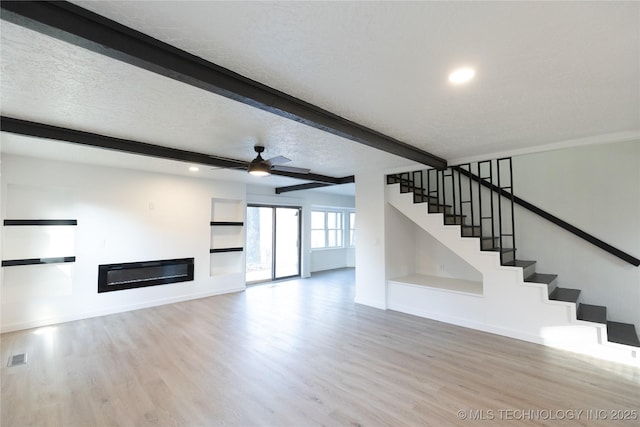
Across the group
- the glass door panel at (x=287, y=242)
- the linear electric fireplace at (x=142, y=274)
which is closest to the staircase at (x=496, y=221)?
the glass door panel at (x=287, y=242)

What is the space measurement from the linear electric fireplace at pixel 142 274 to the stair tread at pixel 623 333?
674 centimetres

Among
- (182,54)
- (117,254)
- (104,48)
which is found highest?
(182,54)

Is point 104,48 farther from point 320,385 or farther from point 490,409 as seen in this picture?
point 490,409

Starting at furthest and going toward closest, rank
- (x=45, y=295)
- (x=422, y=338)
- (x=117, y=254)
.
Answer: (x=117, y=254) → (x=45, y=295) → (x=422, y=338)

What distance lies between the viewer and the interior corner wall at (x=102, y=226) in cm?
445

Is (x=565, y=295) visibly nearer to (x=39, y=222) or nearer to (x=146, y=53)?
(x=146, y=53)

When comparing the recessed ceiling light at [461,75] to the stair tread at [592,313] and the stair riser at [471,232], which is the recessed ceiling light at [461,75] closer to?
the stair riser at [471,232]

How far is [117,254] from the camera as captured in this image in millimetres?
5195

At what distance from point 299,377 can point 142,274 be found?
161 inches

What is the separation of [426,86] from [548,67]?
79cm

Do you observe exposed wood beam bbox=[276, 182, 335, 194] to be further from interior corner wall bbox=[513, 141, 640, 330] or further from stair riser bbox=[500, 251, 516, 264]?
interior corner wall bbox=[513, 141, 640, 330]

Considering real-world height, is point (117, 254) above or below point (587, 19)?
below

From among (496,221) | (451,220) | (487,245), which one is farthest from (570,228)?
(451,220)

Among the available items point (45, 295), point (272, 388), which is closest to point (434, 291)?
point (272, 388)
